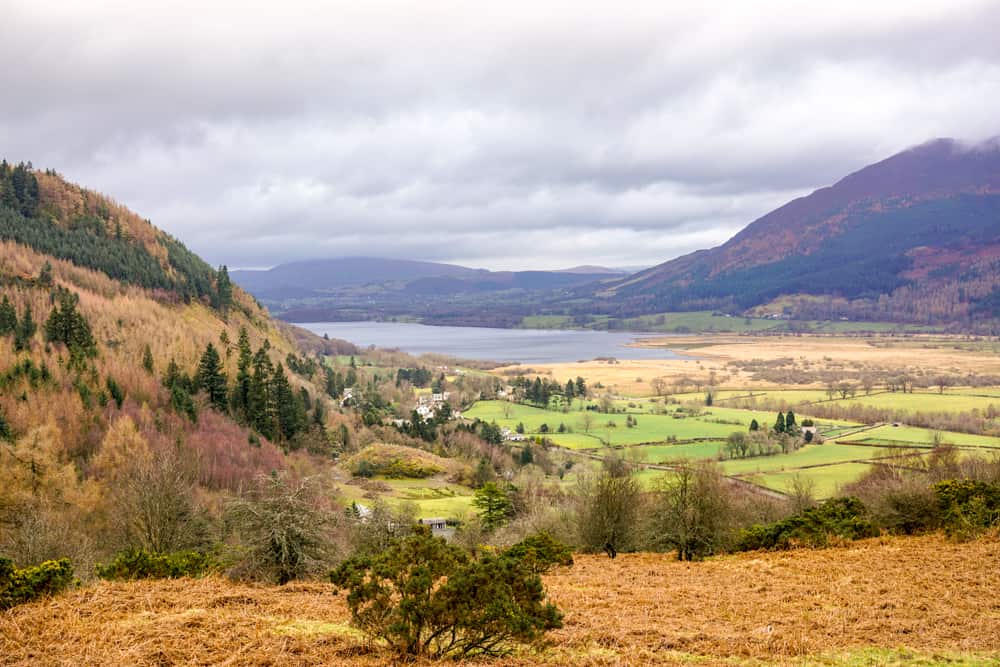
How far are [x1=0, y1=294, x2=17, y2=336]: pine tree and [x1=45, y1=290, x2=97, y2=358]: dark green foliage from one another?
92.9 inches

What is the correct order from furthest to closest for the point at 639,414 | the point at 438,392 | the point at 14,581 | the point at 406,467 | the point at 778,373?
the point at 778,373
the point at 438,392
the point at 639,414
the point at 406,467
the point at 14,581

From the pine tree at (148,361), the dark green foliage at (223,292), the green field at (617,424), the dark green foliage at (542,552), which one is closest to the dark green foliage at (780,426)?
the green field at (617,424)

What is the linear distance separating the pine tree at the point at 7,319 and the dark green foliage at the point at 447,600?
189 ft

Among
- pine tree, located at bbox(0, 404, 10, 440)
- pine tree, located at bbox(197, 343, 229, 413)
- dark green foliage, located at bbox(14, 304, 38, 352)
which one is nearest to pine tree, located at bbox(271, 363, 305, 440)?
pine tree, located at bbox(197, 343, 229, 413)

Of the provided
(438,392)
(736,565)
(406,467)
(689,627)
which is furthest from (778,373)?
(689,627)

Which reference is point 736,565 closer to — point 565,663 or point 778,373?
point 565,663

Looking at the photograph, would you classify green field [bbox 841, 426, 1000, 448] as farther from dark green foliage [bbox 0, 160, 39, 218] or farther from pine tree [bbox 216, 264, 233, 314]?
dark green foliage [bbox 0, 160, 39, 218]

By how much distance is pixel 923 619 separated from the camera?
13188 millimetres

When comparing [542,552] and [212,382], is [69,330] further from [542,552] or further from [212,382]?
[542,552]

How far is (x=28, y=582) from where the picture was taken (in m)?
13.0

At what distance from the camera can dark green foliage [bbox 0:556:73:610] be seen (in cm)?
1285

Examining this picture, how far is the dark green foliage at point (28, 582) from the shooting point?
12.9 meters

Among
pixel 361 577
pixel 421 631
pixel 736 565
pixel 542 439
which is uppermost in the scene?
pixel 361 577

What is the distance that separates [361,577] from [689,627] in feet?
24.1
